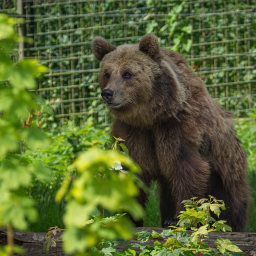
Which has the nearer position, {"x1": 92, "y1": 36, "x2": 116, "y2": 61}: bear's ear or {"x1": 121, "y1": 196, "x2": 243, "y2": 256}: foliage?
{"x1": 121, "y1": 196, "x2": 243, "y2": 256}: foliage

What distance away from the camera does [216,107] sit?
12.7ft

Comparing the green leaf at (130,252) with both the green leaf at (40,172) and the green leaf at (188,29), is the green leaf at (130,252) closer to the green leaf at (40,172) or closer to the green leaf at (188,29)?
the green leaf at (40,172)

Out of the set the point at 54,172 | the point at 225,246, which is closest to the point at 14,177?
the point at 225,246

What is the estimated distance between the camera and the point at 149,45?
11.8ft

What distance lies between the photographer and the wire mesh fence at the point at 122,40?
8016 mm

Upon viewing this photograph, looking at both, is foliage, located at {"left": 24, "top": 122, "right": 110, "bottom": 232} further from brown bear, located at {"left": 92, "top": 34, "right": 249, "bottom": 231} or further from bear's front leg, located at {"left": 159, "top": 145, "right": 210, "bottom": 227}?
bear's front leg, located at {"left": 159, "top": 145, "right": 210, "bottom": 227}

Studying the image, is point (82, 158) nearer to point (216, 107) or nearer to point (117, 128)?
point (117, 128)

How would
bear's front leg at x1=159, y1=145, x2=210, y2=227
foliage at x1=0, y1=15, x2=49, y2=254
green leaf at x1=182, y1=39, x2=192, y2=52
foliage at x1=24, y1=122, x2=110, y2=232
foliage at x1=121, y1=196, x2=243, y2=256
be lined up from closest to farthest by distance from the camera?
foliage at x1=0, y1=15, x2=49, y2=254 < foliage at x1=121, y1=196, x2=243, y2=256 < bear's front leg at x1=159, y1=145, x2=210, y2=227 < foliage at x1=24, y1=122, x2=110, y2=232 < green leaf at x1=182, y1=39, x2=192, y2=52

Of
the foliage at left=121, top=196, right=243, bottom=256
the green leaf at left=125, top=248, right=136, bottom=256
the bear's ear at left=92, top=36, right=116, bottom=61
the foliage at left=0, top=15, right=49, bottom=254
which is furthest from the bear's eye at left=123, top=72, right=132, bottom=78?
the foliage at left=0, top=15, right=49, bottom=254

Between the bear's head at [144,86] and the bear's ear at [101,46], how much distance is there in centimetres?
19

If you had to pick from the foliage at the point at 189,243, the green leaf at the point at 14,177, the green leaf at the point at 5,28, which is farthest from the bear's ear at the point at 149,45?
the green leaf at the point at 14,177

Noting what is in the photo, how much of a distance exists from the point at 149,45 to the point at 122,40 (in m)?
4.64

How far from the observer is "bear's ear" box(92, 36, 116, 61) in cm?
381

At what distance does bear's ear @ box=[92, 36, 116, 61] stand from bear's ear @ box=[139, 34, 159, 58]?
34cm
